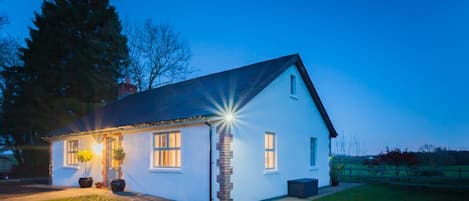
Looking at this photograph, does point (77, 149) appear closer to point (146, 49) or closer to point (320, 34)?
point (146, 49)

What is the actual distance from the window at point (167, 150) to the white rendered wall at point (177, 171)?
0.76ft

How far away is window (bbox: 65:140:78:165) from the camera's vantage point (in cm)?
1819

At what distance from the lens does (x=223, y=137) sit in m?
10.9

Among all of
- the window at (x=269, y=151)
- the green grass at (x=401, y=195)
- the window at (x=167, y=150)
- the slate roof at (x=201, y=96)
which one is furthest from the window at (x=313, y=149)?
the window at (x=167, y=150)

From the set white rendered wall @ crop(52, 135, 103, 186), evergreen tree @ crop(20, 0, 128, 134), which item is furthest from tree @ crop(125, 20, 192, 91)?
white rendered wall @ crop(52, 135, 103, 186)

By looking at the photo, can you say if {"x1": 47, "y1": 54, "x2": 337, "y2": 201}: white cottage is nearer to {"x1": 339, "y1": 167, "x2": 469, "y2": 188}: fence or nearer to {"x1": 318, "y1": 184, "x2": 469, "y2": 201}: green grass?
{"x1": 318, "y1": 184, "x2": 469, "y2": 201}: green grass

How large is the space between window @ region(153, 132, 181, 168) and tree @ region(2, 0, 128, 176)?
50.2 ft

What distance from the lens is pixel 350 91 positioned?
36.8 meters

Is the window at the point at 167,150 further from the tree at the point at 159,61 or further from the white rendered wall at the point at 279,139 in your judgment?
the tree at the point at 159,61

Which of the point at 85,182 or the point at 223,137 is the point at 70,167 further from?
the point at 223,137

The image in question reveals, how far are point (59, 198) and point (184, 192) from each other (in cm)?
459

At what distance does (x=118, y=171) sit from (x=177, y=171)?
13.3ft

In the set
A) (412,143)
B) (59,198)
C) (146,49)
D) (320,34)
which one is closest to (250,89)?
(59,198)

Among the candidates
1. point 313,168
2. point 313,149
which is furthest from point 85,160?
point 313,149
